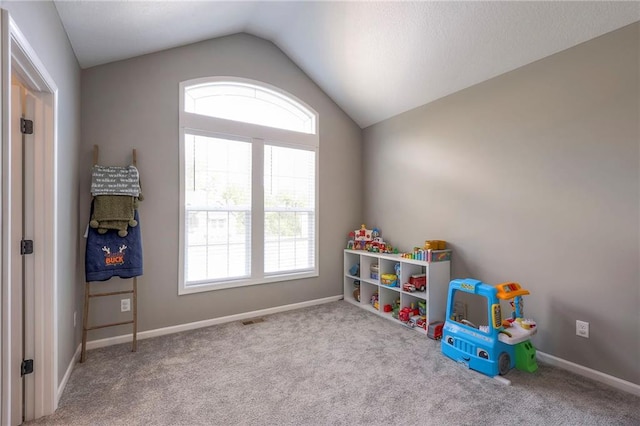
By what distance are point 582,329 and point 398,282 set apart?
162 centimetres

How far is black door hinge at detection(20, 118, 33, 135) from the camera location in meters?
1.74

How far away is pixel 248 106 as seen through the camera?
11.7 ft

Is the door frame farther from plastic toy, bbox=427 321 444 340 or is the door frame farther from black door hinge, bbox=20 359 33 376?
plastic toy, bbox=427 321 444 340

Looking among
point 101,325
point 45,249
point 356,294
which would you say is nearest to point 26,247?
point 45,249

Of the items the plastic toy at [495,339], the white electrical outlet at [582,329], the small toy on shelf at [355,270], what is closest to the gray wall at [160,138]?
the small toy on shelf at [355,270]

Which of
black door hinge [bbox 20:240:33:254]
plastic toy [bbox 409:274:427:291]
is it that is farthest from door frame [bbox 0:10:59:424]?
plastic toy [bbox 409:274:427:291]

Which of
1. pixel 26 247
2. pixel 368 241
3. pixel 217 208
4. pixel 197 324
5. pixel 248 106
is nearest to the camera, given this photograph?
pixel 26 247

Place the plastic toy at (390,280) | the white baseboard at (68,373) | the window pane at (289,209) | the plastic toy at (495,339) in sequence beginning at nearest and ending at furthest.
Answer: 1. the white baseboard at (68,373)
2. the plastic toy at (495,339)
3. the plastic toy at (390,280)
4. the window pane at (289,209)

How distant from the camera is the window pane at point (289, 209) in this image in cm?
365

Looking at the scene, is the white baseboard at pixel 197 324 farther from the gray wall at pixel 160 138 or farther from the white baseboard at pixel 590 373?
the white baseboard at pixel 590 373

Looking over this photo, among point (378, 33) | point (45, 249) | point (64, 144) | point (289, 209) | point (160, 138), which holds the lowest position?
point (45, 249)

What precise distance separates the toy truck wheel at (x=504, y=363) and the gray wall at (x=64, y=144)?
3.08m

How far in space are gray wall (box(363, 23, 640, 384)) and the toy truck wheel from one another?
452mm

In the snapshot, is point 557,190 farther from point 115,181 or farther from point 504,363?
point 115,181
